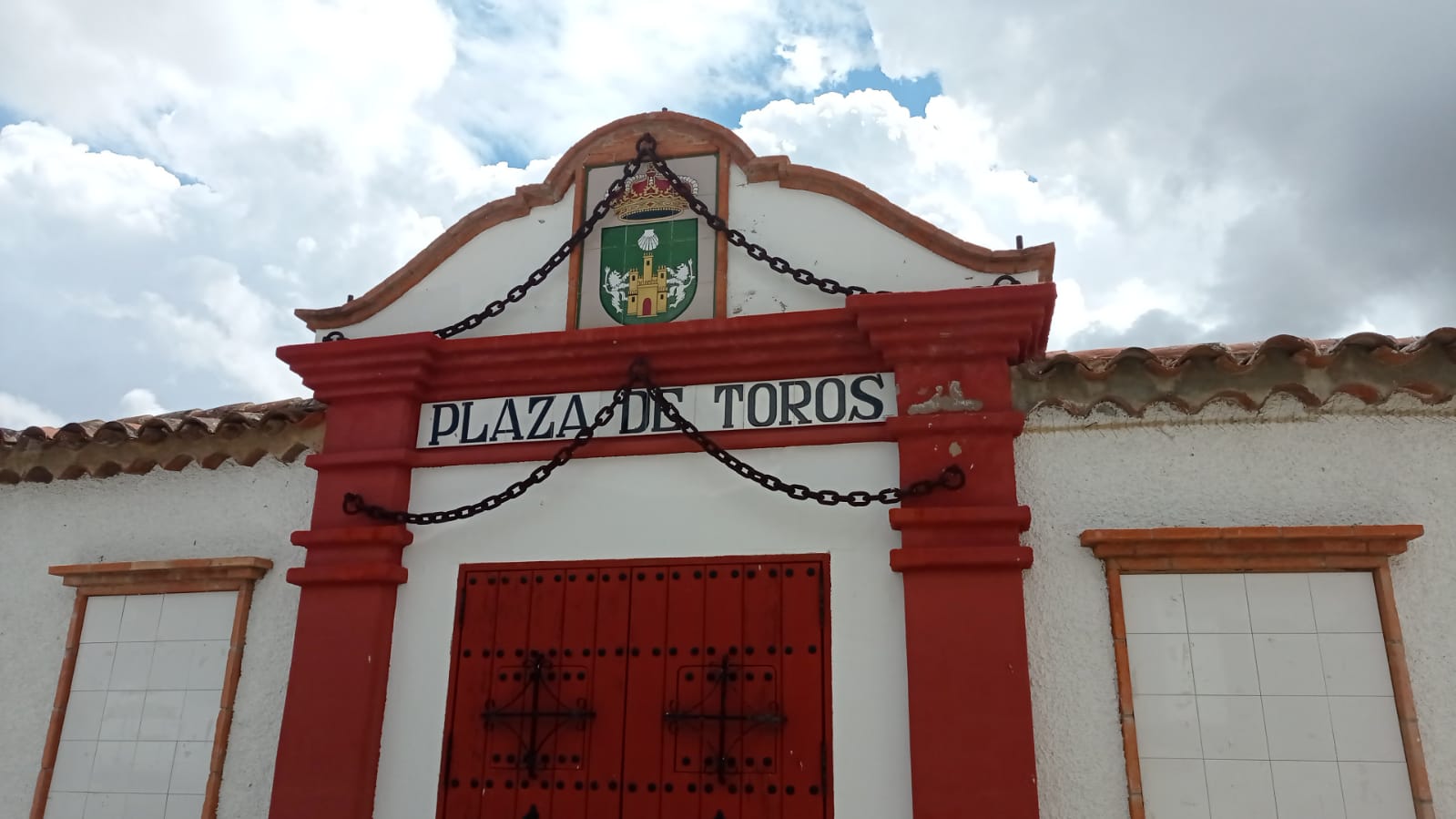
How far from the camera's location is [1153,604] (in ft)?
14.2

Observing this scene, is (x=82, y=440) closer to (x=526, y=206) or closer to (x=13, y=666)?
(x=13, y=666)

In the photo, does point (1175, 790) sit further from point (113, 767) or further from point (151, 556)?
point (151, 556)

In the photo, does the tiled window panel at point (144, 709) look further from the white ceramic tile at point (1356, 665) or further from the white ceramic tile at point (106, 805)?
the white ceramic tile at point (1356, 665)

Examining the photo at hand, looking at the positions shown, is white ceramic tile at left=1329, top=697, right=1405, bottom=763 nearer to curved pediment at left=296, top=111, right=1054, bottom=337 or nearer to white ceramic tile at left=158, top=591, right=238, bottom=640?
curved pediment at left=296, top=111, right=1054, bottom=337

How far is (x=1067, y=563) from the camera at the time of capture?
4457mm

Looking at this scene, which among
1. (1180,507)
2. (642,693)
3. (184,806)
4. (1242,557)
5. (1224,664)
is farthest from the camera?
(184,806)

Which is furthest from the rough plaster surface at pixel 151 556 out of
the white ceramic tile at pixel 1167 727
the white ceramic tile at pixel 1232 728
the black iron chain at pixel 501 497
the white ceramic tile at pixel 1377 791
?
the white ceramic tile at pixel 1377 791

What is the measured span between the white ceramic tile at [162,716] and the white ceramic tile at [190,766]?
0.09 metres

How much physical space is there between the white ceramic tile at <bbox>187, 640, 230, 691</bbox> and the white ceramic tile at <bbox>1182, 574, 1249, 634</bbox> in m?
4.70

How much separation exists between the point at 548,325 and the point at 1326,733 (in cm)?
404

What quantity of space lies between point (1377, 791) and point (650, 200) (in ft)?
14.0

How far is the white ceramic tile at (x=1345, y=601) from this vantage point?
418 centimetres

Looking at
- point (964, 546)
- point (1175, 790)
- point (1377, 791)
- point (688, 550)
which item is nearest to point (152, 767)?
point (688, 550)

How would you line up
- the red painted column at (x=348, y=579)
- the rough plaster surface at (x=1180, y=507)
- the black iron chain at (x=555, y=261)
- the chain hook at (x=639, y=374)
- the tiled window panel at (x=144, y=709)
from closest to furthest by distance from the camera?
the rough plaster surface at (x=1180, y=507) < the red painted column at (x=348, y=579) < the chain hook at (x=639, y=374) < the tiled window panel at (x=144, y=709) < the black iron chain at (x=555, y=261)
